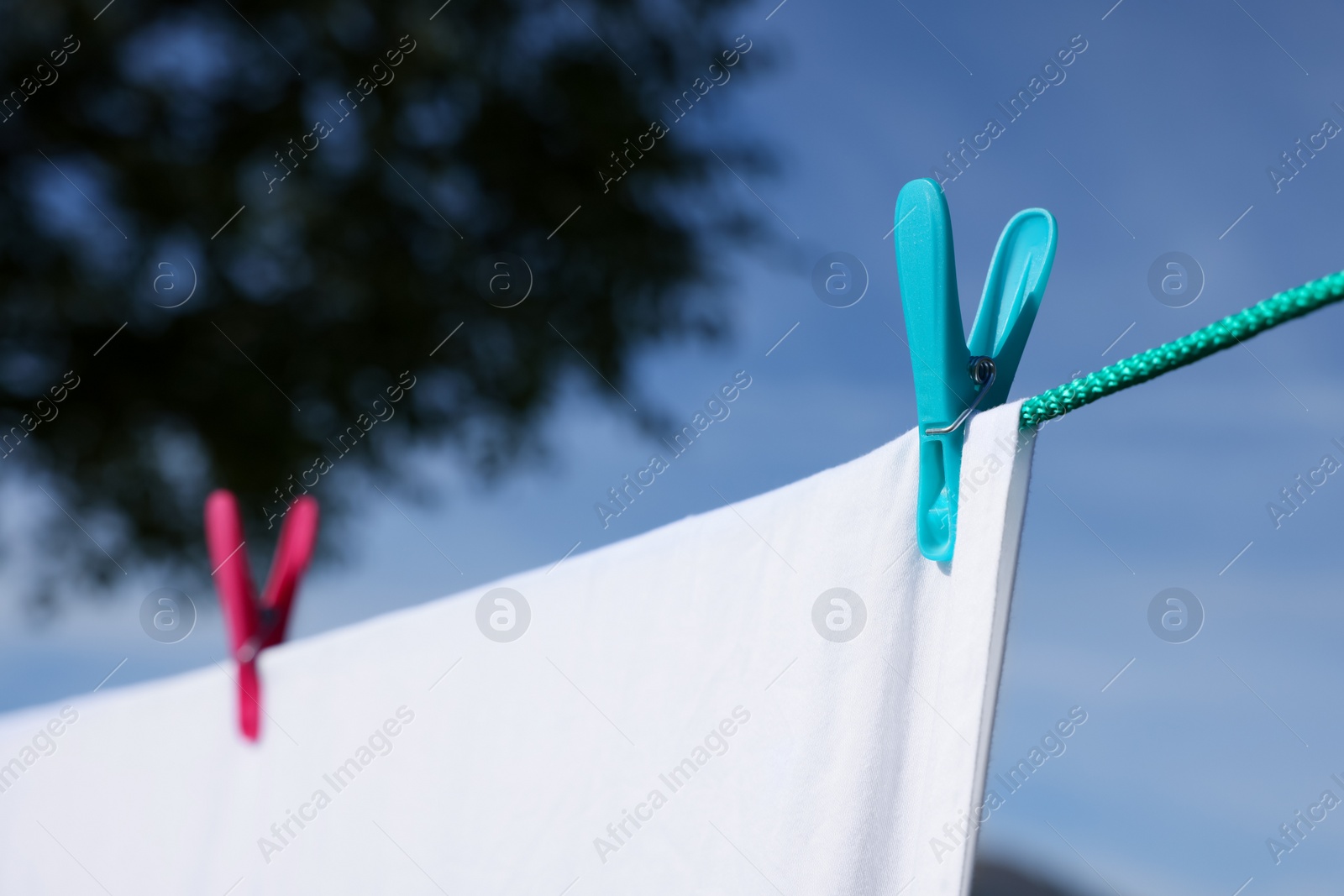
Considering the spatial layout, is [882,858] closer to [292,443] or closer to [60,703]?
[60,703]

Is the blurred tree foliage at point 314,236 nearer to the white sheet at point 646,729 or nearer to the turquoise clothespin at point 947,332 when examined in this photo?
the white sheet at point 646,729

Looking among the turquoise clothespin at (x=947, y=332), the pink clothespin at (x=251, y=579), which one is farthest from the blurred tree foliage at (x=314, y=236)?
the turquoise clothespin at (x=947, y=332)

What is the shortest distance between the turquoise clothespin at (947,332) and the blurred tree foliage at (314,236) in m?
3.63

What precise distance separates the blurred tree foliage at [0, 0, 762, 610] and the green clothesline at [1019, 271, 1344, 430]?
3.73 m

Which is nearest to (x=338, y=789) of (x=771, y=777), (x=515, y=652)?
(x=515, y=652)

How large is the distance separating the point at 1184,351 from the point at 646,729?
17.6 inches

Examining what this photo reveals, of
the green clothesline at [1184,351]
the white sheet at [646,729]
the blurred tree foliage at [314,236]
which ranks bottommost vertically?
the white sheet at [646,729]

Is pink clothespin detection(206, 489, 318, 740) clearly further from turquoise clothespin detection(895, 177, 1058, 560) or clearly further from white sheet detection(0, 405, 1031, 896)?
turquoise clothespin detection(895, 177, 1058, 560)

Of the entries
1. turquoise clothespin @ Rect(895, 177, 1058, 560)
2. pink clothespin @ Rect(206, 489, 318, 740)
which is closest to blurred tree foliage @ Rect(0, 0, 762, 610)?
pink clothespin @ Rect(206, 489, 318, 740)

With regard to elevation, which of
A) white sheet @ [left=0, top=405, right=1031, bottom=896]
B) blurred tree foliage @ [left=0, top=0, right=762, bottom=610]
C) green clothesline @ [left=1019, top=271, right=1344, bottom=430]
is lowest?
white sheet @ [left=0, top=405, right=1031, bottom=896]

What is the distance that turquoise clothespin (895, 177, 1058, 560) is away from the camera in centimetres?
63

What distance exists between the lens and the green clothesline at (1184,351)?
19.9 inches

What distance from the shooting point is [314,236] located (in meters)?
3.97

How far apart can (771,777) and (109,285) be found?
3.90 meters
